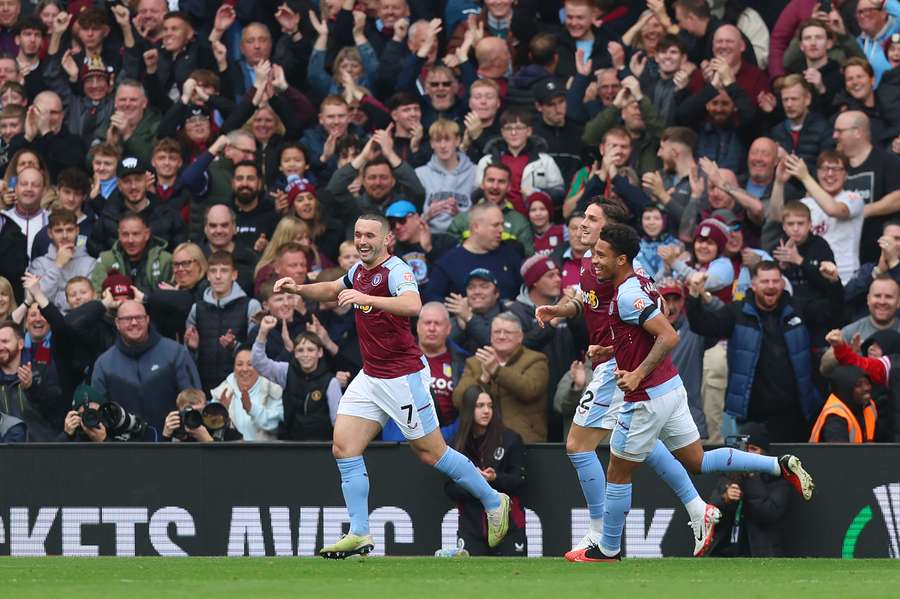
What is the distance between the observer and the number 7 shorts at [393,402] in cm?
1246

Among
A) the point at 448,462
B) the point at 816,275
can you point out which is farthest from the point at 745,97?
the point at 448,462

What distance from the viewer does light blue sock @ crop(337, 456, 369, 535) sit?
485 inches

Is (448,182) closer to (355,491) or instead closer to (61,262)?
(61,262)

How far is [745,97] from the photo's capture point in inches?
695

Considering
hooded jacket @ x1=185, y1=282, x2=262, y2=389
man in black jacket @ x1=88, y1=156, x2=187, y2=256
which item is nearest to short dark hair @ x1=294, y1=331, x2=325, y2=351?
hooded jacket @ x1=185, y1=282, x2=262, y2=389

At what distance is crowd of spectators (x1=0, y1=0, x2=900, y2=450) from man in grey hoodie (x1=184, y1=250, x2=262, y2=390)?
3 centimetres

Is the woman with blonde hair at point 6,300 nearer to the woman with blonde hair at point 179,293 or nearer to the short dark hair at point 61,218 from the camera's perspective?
the short dark hair at point 61,218

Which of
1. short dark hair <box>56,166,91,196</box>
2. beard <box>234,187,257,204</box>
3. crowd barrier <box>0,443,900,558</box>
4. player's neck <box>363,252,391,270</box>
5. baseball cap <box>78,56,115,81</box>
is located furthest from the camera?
baseball cap <box>78,56,115,81</box>

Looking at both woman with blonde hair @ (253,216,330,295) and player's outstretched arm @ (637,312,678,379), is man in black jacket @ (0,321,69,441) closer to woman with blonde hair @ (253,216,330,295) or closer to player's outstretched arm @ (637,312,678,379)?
woman with blonde hair @ (253,216,330,295)

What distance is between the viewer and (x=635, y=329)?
1163 cm

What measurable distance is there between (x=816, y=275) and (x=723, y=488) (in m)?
2.60

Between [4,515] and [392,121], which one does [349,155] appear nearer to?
[392,121]

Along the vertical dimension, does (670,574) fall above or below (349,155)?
below

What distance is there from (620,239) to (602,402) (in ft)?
4.10
